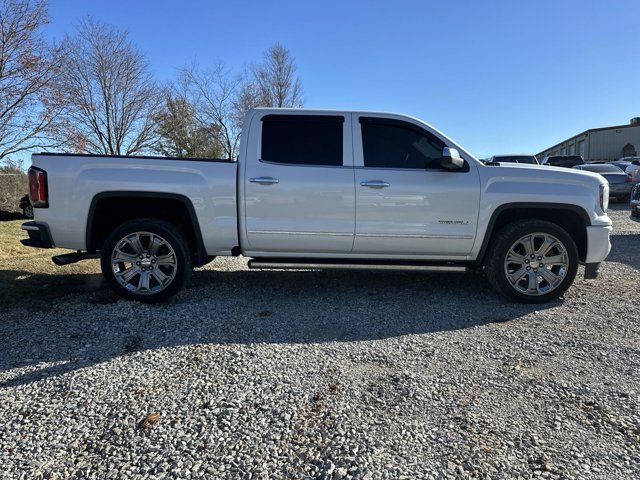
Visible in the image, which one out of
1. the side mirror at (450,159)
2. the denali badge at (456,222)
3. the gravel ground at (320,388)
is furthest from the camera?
the denali badge at (456,222)

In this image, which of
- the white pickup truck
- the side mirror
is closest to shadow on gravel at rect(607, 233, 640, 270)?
the white pickup truck

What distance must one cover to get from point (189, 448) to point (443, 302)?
321 centimetres

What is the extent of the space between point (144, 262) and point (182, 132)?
20945mm

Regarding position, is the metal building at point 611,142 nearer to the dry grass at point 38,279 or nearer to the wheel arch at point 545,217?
the wheel arch at point 545,217

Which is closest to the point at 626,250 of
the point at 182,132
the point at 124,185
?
the point at 124,185

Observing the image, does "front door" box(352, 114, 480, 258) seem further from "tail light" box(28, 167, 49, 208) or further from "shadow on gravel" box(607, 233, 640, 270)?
"shadow on gravel" box(607, 233, 640, 270)

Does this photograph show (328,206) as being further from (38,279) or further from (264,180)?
(38,279)

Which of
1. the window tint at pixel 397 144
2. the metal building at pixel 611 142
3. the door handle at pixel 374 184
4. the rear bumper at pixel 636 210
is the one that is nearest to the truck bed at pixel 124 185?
the door handle at pixel 374 184

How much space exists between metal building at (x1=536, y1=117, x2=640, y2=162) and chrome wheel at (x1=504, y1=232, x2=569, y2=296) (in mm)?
48022

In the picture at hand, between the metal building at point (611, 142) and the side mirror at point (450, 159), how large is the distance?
160ft

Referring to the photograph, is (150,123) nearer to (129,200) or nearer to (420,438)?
(129,200)

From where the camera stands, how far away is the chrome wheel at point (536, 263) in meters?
4.56

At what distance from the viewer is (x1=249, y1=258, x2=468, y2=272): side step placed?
4566 millimetres

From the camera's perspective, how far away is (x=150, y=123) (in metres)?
19.8
